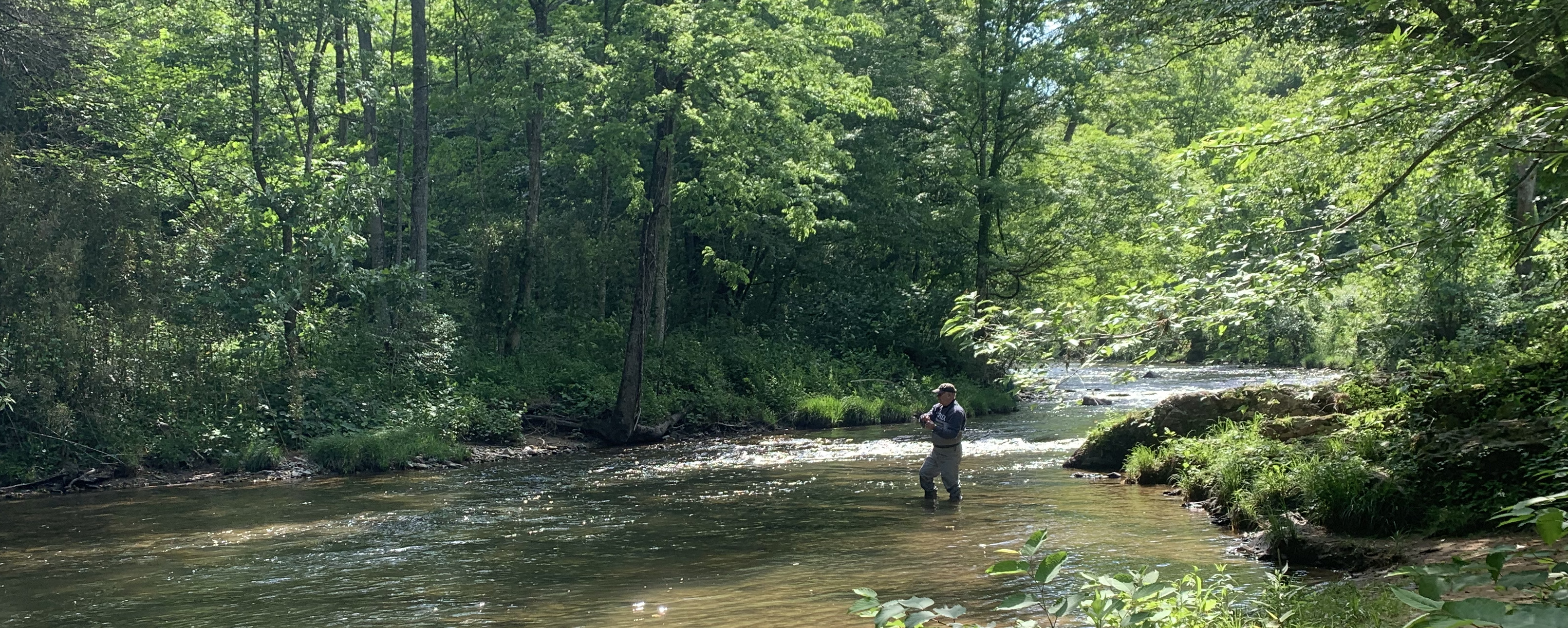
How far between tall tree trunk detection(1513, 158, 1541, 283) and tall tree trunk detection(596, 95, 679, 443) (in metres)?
13.8

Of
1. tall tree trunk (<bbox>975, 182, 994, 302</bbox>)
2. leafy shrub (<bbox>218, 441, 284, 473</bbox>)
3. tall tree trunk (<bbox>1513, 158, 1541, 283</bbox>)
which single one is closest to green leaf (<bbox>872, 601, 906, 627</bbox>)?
tall tree trunk (<bbox>1513, 158, 1541, 283</bbox>)

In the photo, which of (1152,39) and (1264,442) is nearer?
(1264,442)

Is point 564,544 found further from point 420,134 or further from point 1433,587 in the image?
point 420,134

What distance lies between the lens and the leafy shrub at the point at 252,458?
57.1 feet

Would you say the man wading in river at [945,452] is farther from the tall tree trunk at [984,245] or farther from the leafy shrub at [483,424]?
the tall tree trunk at [984,245]

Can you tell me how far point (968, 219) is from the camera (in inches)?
1177

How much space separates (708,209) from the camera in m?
26.0

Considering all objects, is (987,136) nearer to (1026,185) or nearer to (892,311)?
(1026,185)

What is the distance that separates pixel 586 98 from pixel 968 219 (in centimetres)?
1157

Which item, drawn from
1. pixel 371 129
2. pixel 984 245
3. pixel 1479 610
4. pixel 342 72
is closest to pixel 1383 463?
pixel 1479 610

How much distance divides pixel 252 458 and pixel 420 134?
8.66 metres

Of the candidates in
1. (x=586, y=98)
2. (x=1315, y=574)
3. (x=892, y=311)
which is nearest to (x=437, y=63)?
(x=586, y=98)

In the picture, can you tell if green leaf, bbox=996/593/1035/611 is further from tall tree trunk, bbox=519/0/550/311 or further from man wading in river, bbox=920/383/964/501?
tall tree trunk, bbox=519/0/550/311

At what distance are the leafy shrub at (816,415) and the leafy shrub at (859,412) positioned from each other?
527mm
